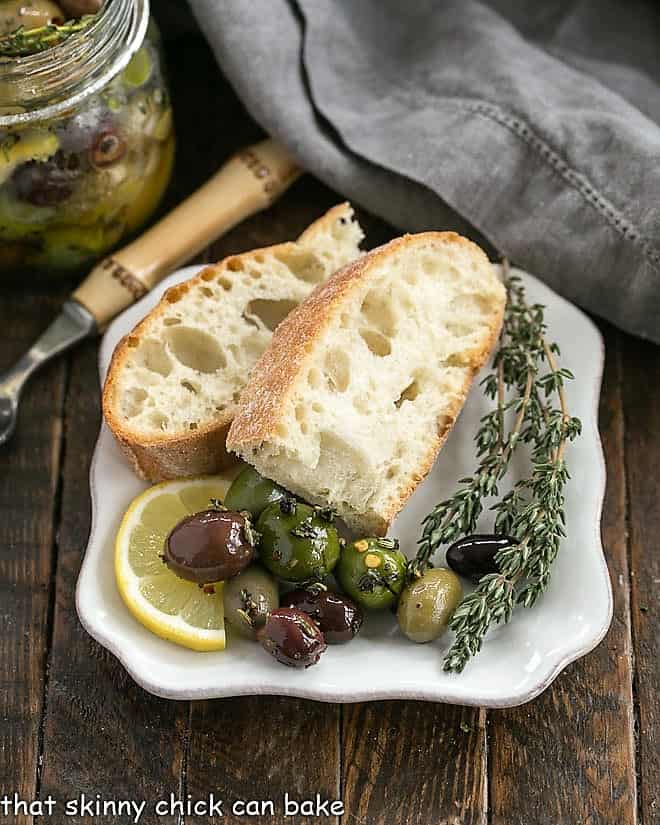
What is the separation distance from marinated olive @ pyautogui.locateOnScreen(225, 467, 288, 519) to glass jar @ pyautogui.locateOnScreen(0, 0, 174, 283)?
790 mm

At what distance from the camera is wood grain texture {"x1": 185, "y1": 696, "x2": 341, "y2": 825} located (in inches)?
78.9

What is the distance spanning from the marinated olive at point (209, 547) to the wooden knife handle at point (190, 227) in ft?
2.60

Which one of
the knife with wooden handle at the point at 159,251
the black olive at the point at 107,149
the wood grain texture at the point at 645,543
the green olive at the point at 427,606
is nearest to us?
the green olive at the point at 427,606

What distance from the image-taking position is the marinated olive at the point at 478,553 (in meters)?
2.03

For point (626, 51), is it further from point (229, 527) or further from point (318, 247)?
point (229, 527)

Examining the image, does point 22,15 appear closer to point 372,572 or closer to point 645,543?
point 372,572

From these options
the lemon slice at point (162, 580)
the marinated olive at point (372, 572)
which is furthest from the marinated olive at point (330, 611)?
the lemon slice at point (162, 580)

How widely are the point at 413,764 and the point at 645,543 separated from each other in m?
0.71

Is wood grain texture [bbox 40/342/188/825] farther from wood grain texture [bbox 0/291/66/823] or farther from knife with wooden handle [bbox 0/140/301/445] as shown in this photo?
knife with wooden handle [bbox 0/140/301/445]

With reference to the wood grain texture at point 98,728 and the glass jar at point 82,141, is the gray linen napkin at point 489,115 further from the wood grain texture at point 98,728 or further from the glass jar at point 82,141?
the wood grain texture at point 98,728

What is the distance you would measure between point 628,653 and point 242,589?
817 millimetres

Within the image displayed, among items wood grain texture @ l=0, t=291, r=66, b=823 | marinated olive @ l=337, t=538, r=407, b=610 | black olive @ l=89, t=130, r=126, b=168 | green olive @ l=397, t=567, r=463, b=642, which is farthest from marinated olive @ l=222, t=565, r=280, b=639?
black olive @ l=89, t=130, r=126, b=168

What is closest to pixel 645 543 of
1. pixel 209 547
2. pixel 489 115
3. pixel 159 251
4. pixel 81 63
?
pixel 209 547

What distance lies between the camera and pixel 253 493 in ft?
6.63
